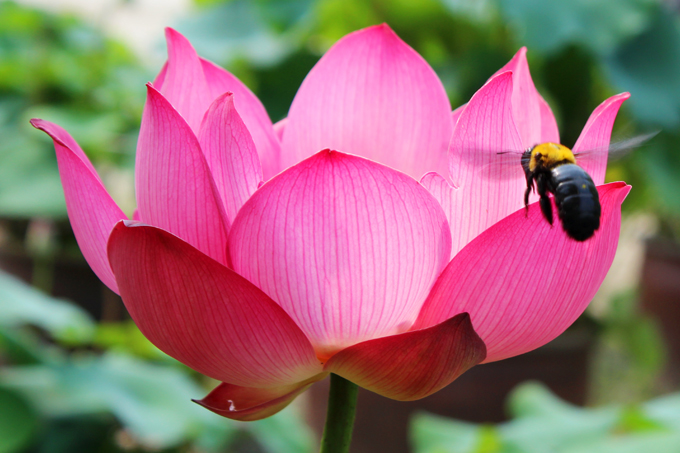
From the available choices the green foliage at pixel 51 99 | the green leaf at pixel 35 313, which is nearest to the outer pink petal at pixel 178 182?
the green leaf at pixel 35 313

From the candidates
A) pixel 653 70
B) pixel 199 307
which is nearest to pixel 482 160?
pixel 199 307

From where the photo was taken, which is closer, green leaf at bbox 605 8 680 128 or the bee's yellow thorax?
the bee's yellow thorax

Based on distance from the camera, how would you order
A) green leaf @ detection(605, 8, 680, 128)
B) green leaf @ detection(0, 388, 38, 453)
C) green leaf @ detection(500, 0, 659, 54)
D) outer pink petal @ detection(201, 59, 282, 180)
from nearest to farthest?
1. outer pink petal @ detection(201, 59, 282, 180)
2. green leaf @ detection(0, 388, 38, 453)
3. green leaf @ detection(500, 0, 659, 54)
4. green leaf @ detection(605, 8, 680, 128)

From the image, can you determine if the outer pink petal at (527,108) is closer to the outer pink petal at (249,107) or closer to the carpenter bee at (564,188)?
the carpenter bee at (564,188)

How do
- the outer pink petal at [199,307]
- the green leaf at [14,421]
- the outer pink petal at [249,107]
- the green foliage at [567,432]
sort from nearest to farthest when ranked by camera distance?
the outer pink petal at [199,307]
the outer pink petal at [249,107]
the green foliage at [567,432]
the green leaf at [14,421]

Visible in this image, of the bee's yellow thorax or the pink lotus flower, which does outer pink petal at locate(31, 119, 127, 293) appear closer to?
the pink lotus flower

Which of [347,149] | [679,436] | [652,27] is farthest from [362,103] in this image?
[652,27]

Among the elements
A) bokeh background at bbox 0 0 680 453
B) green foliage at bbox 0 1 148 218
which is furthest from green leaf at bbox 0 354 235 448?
green foliage at bbox 0 1 148 218

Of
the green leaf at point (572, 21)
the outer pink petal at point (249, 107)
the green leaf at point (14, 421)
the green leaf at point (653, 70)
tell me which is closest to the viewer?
the outer pink petal at point (249, 107)
